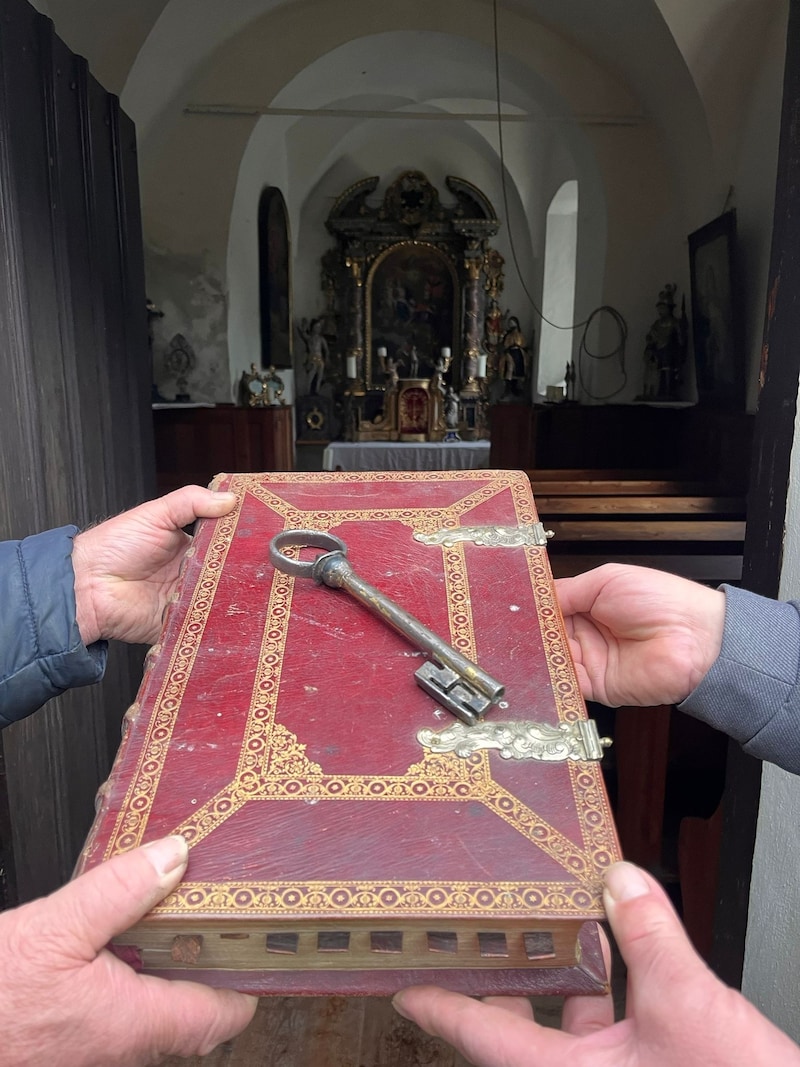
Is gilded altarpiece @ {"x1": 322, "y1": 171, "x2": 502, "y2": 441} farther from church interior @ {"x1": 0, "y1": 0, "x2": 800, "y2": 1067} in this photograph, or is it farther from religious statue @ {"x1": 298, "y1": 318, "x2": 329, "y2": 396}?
religious statue @ {"x1": 298, "y1": 318, "x2": 329, "y2": 396}

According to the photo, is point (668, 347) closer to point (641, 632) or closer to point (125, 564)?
point (641, 632)

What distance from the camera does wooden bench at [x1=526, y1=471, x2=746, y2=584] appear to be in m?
2.26

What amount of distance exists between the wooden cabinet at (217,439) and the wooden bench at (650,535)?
11.0 feet

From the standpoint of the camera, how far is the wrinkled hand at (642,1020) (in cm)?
59

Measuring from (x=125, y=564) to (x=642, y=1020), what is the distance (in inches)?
39.8

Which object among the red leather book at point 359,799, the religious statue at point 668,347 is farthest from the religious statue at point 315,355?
the red leather book at point 359,799

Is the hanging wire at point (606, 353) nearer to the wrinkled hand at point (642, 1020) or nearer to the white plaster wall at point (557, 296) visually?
the white plaster wall at point (557, 296)

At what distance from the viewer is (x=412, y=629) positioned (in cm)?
90

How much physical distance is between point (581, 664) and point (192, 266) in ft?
19.9

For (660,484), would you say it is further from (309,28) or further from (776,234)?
(309,28)

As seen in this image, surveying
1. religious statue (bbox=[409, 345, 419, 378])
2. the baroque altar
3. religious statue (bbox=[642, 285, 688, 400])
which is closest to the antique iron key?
religious statue (bbox=[642, 285, 688, 400])

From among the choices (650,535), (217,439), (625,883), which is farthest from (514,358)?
(625,883)

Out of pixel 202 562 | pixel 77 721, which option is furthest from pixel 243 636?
pixel 77 721

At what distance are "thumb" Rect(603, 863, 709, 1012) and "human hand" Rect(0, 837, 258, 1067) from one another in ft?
1.30
